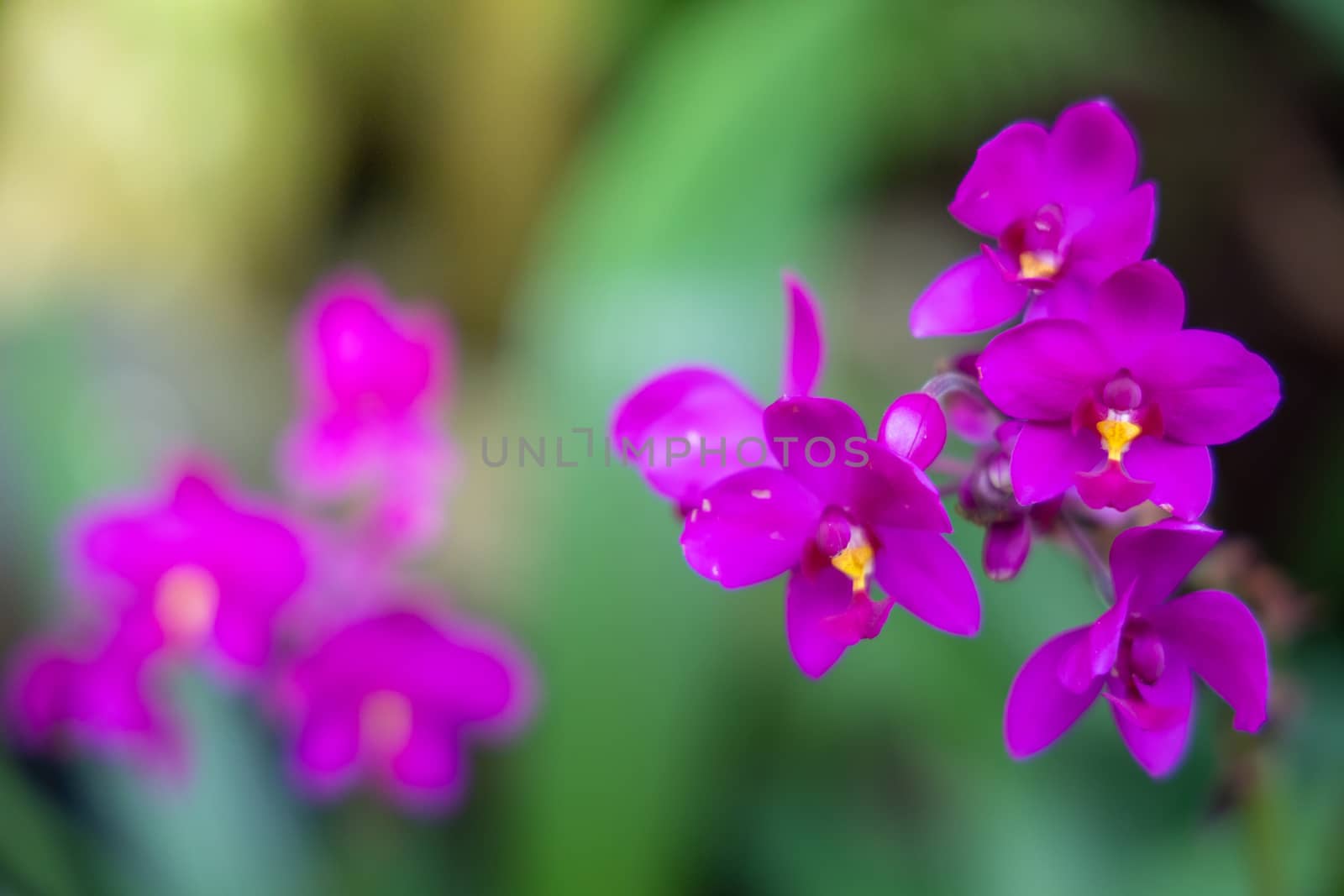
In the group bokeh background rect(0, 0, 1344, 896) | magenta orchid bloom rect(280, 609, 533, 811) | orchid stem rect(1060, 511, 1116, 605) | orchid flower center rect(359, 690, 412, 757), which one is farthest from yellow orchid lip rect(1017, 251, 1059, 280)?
orchid flower center rect(359, 690, 412, 757)

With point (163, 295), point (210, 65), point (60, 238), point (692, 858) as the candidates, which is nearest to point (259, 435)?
point (163, 295)

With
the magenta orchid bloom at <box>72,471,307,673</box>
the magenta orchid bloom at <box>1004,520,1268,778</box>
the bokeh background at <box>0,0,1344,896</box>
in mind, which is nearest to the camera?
the magenta orchid bloom at <box>1004,520,1268,778</box>

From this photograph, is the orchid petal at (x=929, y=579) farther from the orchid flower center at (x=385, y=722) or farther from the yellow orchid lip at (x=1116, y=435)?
the orchid flower center at (x=385, y=722)

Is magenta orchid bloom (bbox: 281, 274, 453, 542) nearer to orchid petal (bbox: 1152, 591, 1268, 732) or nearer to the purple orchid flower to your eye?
the purple orchid flower

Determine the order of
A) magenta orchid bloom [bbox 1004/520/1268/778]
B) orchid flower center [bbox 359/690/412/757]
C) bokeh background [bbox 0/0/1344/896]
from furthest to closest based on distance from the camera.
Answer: bokeh background [bbox 0/0/1344/896] < orchid flower center [bbox 359/690/412/757] < magenta orchid bloom [bbox 1004/520/1268/778]

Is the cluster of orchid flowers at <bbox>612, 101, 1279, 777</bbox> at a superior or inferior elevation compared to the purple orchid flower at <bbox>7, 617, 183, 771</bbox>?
superior

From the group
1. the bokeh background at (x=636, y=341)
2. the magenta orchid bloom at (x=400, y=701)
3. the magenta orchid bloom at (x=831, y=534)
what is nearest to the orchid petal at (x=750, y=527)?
the magenta orchid bloom at (x=831, y=534)

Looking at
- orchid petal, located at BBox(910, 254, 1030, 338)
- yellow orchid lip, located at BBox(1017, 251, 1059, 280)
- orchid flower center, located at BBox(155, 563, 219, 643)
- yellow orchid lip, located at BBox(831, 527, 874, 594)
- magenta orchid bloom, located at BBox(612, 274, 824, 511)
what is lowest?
orchid flower center, located at BBox(155, 563, 219, 643)

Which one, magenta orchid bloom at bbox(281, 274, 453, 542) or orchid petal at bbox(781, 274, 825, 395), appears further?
magenta orchid bloom at bbox(281, 274, 453, 542)
